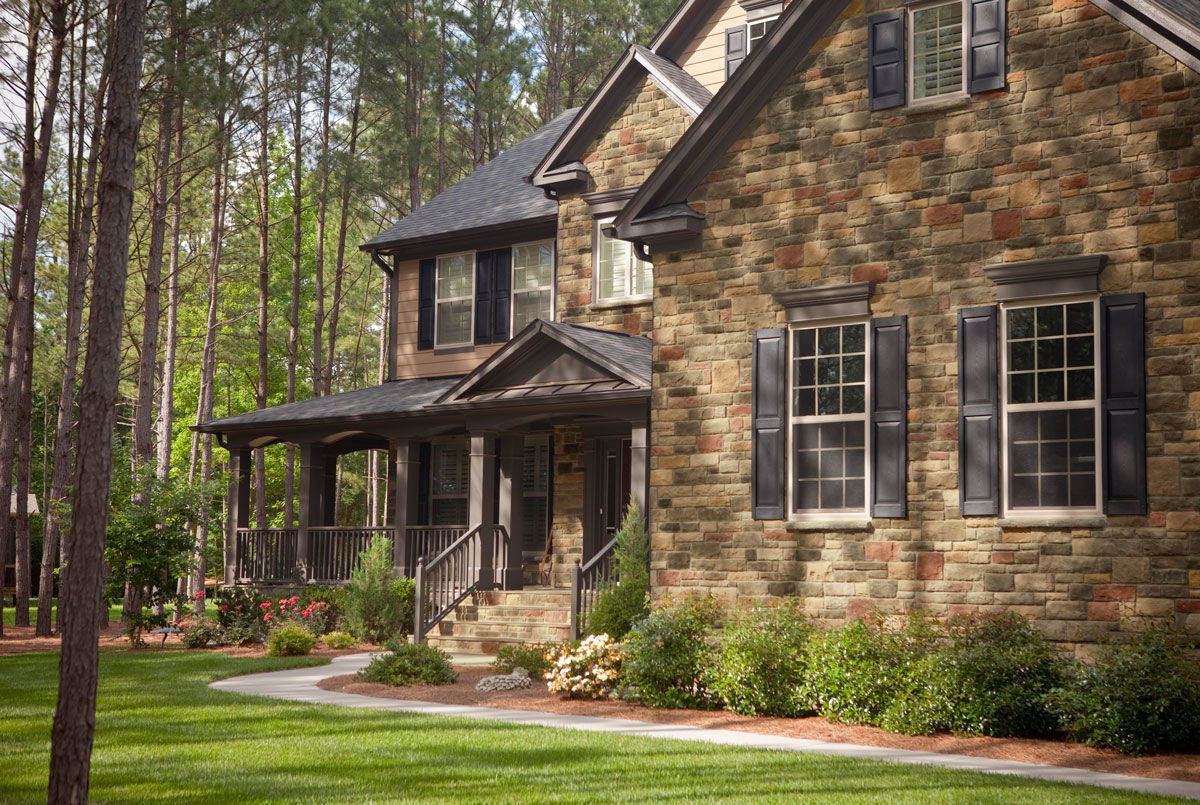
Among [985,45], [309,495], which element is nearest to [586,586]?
[309,495]

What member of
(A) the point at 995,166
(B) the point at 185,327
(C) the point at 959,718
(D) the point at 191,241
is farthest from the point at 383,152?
(C) the point at 959,718

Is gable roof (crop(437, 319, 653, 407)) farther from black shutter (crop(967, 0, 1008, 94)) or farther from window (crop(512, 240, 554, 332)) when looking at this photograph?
black shutter (crop(967, 0, 1008, 94))

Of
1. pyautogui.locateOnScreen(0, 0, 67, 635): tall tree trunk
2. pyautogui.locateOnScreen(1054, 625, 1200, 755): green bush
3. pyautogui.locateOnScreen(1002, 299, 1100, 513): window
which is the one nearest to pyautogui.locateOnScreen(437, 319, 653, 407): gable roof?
pyautogui.locateOnScreen(1002, 299, 1100, 513): window

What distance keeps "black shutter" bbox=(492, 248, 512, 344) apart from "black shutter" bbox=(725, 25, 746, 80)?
16.0 ft

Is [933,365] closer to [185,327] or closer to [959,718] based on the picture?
[959,718]

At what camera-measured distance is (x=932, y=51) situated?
11.9 m

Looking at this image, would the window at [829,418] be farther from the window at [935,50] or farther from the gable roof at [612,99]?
the gable roof at [612,99]

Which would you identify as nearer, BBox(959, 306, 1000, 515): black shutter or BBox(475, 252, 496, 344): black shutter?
BBox(959, 306, 1000, 515): black shutter

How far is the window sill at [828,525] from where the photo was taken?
1163 cm

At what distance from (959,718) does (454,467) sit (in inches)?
506

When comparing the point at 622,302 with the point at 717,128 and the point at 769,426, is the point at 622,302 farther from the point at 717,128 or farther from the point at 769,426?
the point at 769,426

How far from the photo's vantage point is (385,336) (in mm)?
39344

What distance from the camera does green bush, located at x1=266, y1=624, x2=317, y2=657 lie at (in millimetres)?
16406

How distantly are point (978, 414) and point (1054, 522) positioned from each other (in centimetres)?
119
